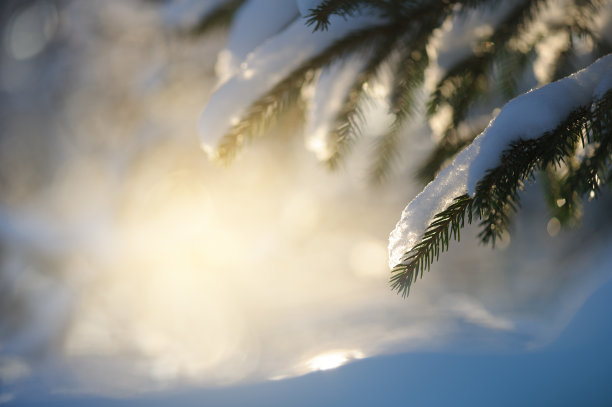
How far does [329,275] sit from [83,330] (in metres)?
1.70

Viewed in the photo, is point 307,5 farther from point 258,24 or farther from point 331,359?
point 331,359

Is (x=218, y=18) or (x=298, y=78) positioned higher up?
(x=218, y=18)

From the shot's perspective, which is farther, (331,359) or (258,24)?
(331,359)

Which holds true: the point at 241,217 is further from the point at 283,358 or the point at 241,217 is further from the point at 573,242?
the point at 573,242

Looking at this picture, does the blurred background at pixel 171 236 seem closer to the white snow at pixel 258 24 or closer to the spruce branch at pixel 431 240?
the white snow at pixel 258 24

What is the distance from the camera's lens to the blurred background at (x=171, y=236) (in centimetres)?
212

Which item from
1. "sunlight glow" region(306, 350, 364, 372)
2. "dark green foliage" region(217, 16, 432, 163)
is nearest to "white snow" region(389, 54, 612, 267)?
"dark green foliage" region(217, 16, 432, 163)

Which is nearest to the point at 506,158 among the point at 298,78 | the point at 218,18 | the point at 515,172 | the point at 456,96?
the point at 515,172

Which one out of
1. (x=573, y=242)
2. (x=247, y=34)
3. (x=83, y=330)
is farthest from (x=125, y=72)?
(x=573, y=242)

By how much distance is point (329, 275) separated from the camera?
112 inches

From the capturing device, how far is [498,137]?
689 millimetres

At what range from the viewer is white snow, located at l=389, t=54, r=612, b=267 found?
0.69 metres

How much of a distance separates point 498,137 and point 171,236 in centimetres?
299

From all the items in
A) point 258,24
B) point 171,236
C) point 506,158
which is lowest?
point 506,158
